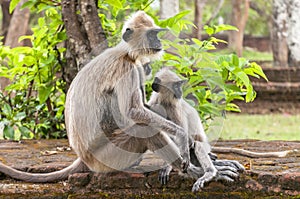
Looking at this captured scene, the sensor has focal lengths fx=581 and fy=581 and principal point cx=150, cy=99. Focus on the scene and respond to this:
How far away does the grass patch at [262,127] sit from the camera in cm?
961

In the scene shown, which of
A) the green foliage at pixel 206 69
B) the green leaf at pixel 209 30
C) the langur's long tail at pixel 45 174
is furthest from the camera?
the green leaf at pixel 209 30

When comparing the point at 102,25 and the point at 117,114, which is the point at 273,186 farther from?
the point at 102,25

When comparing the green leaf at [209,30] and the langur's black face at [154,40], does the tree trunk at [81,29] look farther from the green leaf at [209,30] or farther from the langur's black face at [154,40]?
the langur's black face at [154,40]

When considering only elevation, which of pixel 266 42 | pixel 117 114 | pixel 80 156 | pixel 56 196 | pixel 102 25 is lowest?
pixel 266 42

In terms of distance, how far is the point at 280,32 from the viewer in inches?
668

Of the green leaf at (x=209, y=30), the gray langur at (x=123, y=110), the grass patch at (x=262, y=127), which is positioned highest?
the green leaf at (x=209, y=30)

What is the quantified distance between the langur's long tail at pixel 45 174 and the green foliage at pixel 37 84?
170 centimetres

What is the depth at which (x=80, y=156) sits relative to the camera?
3729 mm

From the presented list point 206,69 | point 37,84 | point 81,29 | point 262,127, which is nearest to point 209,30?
point 206,69

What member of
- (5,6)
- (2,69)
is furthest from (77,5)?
(5,6)

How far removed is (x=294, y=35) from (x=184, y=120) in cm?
1276

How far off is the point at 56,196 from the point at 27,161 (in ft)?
2.59

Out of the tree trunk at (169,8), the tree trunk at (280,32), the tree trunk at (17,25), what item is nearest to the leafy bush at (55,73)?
the tree trunk at (169,8)

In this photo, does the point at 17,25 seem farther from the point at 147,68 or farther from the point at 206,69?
the point at 147,68
